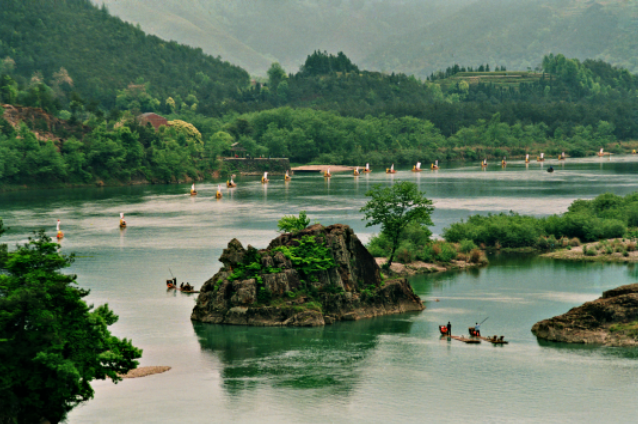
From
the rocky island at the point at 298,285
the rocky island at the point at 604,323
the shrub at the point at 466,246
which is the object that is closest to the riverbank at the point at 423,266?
the shrub at the point at 466,246

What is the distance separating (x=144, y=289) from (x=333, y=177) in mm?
114910

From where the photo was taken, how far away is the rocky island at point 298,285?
47875 millimetres

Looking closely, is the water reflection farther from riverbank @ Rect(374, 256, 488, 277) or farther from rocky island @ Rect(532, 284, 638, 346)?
riverbank @ Rect(374, 256, 488, 277)

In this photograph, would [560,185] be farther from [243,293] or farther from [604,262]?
[243,293]

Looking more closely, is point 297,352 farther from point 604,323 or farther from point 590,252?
point 590,252

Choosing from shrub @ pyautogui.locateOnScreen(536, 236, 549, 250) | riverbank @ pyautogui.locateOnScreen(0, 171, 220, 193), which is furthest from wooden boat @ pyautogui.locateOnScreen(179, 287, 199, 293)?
riverbank @ pyautogui.locateOnScreen(0, 171, 220, 193)

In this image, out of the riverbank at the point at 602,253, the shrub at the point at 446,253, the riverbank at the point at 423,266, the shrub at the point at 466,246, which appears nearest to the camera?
the riverbank at the point at 423,266

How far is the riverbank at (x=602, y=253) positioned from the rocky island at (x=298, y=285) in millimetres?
26241

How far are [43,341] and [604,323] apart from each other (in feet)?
93.0

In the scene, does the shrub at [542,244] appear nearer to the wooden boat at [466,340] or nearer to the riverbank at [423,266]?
the riverbank at [423,266]

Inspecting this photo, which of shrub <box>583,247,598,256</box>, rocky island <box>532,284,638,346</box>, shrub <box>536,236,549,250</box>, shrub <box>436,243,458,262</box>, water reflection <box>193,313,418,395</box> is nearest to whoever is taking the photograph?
water reflection <box>193,313,418,395</box>

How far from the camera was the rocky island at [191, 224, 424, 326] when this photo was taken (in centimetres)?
4788

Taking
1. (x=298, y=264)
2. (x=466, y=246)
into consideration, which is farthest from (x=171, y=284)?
(x=466, y=246)

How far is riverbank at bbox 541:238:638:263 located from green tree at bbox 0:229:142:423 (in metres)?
49.3
